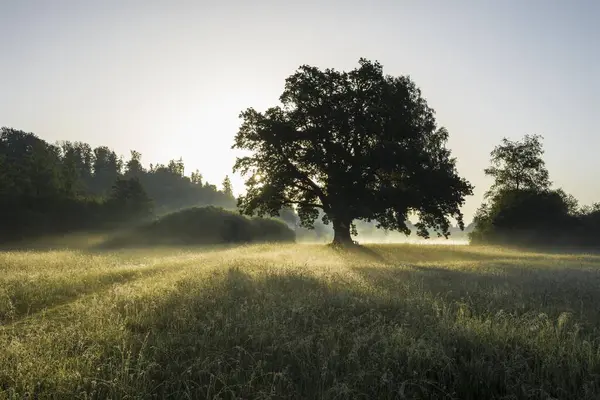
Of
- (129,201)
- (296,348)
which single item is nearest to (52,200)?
(129,201)

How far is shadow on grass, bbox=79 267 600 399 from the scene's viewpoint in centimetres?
445

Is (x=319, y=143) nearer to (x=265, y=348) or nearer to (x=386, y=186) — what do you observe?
(x=386, y=186)

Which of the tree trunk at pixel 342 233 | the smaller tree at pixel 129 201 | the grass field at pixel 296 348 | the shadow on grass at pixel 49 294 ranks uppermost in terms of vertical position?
the smaller tree at pixel 129 201

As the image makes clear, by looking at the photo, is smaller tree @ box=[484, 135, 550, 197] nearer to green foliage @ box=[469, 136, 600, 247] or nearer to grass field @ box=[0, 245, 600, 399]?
green foliage @ box=[469, 136, 600, 247]

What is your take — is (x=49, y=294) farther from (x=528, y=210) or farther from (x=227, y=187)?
(x=227, y=187)

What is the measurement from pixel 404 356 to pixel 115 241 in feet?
151

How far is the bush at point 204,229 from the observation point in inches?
2025

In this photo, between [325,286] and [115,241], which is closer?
[325,286]

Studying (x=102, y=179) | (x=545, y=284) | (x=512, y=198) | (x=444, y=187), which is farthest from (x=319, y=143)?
(x=102, y=179)

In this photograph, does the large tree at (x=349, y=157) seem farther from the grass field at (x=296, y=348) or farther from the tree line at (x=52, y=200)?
the tree line at (x=52, y=200)

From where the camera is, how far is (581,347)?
5.58 m

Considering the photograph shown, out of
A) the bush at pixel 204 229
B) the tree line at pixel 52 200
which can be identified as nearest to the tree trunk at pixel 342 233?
the bush at pixel 204 229

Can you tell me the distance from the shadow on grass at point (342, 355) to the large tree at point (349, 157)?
21.7m

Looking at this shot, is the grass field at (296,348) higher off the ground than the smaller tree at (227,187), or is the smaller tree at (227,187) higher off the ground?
the smaller tree at (227,187)
